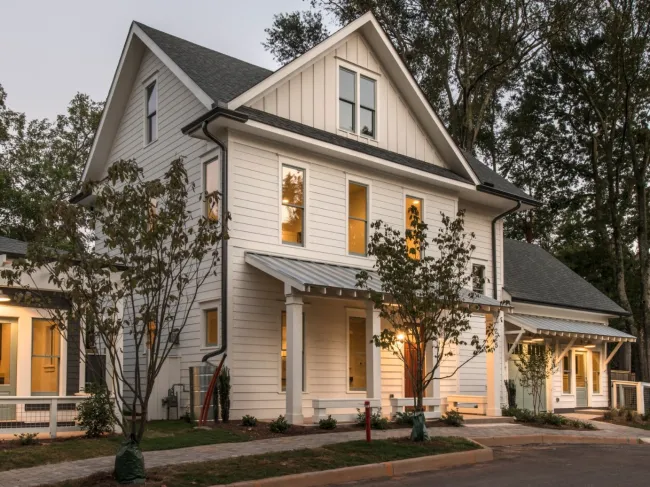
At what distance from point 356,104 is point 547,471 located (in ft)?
36.8

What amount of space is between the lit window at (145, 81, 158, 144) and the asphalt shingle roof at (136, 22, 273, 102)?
4.13 ft

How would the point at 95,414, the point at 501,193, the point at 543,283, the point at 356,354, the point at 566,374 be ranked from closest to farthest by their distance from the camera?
the point at 95,414 → the point at 356,354 → the point at 501,193 → the point at 566,374 → the point at 543,283

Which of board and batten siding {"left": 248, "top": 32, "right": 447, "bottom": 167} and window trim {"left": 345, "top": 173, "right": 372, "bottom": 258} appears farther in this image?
window trim {"left": 345, "top": 173, "right": 372, "bottom": 258}

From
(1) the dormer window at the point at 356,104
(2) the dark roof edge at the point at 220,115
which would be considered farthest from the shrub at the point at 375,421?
(1) the dormer window at the point at 356,104

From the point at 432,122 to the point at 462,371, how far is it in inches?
296

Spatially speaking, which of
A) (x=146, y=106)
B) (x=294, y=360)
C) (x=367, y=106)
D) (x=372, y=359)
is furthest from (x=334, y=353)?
(x=146, y=106)

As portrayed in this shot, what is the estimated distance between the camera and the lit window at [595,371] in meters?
28.5

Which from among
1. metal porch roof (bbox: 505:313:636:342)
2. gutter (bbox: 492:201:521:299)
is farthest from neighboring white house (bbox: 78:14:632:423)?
gutter (bbox: 492:201:521:299)

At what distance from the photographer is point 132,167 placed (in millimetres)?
10016

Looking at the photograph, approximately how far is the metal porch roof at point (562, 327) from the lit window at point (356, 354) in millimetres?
6651

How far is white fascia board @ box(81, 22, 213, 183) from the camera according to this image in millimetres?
19891

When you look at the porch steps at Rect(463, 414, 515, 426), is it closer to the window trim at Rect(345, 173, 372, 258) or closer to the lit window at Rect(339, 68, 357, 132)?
the window trim at Rect(345, 173, 372, 258)

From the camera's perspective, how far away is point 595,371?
94.3ft

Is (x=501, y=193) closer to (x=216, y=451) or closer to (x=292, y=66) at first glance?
(x=292, y=66)
